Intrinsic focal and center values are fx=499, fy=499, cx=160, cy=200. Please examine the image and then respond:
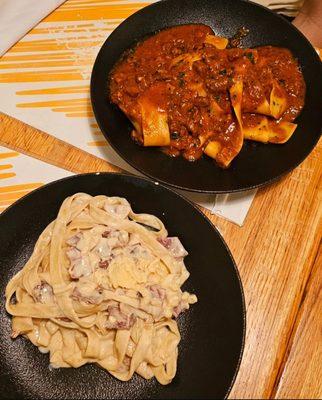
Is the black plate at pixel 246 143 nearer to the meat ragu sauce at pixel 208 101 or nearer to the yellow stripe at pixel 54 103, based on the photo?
the meat ragu sauce at pixel 208 101

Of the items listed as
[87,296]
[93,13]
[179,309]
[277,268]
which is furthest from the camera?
[93,13]

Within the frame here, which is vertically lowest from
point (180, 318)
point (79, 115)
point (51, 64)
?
point (180, 318)

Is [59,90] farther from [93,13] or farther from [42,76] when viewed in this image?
[93,13]

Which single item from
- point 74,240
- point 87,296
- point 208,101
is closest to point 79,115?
point 208,101

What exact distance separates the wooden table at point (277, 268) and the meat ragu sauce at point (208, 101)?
0.28 m

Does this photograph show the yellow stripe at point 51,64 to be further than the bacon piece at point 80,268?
Yes

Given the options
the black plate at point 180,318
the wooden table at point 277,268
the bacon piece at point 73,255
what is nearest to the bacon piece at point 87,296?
the bacon piece at point 73,255

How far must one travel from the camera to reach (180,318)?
6.68ft

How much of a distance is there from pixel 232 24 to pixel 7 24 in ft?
4.02

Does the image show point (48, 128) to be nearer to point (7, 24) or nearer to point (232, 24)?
point (7, 24)

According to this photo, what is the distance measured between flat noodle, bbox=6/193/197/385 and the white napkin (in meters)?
1.24

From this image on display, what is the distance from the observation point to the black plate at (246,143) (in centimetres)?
219

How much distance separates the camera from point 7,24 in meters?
2.75

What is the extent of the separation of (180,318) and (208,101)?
38.4 inches
